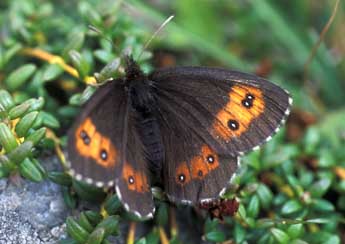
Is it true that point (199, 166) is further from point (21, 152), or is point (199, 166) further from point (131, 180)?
point (21, 152)

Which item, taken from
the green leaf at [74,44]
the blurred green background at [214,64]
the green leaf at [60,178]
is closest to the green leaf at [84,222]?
the blurred green background at [214,64]

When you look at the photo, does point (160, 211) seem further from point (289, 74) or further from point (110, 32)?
point (289, 74)

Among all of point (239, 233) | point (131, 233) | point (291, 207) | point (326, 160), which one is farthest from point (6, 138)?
point (326, 160)

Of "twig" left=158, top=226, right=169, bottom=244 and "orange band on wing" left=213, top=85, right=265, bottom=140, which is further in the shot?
"twig" left=158, top=226, right=169, bottom=244

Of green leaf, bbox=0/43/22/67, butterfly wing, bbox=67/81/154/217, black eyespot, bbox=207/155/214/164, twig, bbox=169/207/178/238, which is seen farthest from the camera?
green leaf, bbox=0/43/22/67

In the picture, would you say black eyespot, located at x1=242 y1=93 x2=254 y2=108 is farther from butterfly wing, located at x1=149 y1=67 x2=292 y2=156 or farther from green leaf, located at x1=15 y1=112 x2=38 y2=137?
green leaf, located at x1=15 y1=112 x2=38 y2=137

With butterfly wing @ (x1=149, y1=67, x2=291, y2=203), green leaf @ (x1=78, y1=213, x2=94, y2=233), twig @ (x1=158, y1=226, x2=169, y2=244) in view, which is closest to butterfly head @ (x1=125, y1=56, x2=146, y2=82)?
butterfly wing @ (x1=149, y1=67, x2=291, y2=203)
